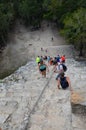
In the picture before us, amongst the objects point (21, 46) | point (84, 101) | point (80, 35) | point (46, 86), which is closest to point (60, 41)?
point (21, 46)

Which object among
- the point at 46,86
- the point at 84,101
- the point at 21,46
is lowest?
the point at 21,46

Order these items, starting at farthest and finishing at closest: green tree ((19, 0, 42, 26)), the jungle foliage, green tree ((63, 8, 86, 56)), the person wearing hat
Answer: green tree ((19, 0, 42, 26))
the jungle foliage
green tree ((63, 8, 86, 56))
the person wearing hat

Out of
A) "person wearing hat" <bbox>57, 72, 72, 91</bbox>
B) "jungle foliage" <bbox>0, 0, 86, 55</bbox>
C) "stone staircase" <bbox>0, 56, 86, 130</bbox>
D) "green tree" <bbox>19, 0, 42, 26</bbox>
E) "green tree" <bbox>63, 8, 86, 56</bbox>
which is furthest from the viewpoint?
"green tree" <bbox>19, 0, 42, 26</bbox>

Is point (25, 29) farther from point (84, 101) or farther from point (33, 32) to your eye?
point (84, 101)

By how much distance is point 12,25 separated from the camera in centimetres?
Answer: 5297

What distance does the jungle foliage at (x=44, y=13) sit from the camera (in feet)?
121

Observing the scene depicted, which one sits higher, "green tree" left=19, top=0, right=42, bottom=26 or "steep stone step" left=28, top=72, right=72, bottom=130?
"green tree" left=19, top=0, right=42, bottom=26

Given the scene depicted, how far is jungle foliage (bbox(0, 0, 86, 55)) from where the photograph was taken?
121ft

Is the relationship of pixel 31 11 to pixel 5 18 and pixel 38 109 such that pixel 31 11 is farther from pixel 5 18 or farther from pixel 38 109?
pixel 38 109

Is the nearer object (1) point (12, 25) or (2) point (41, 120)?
(2) point (41, 120)

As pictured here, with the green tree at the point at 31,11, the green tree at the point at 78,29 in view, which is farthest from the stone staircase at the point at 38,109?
the green tree at the point at 31,11

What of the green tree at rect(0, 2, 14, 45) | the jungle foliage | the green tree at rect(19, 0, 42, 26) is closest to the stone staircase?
the jungle foliage

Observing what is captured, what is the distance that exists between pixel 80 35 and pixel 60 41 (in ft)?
38.0

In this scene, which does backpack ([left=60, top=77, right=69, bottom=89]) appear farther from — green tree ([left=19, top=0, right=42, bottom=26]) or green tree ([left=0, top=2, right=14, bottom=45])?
green tree ([left=19, top=0, right=42, bottom=26])
